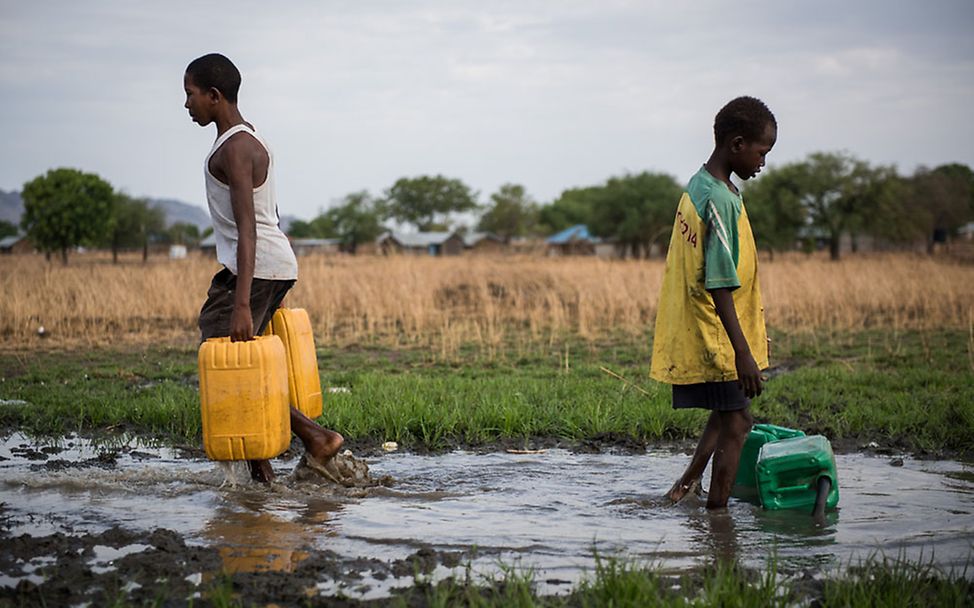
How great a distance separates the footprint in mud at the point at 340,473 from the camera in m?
5.07

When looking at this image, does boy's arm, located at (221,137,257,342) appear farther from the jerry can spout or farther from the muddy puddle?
the jerry can spout

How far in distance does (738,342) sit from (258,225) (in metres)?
2.37

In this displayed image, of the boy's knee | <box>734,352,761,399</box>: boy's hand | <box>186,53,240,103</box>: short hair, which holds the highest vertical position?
<box>186,53,240,103</box>: short hair

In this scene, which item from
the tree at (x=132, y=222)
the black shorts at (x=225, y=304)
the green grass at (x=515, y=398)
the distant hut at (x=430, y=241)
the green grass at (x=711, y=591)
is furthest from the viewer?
the distant hut at (x=430, y=241)

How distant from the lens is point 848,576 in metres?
3.39

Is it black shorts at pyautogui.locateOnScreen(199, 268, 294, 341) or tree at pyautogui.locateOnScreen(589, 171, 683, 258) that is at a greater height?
tree at pyautogui.locateOnScreen(589, 171, 683, 258)

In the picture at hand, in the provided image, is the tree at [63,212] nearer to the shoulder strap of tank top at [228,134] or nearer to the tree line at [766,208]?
the tree line at [766,208]

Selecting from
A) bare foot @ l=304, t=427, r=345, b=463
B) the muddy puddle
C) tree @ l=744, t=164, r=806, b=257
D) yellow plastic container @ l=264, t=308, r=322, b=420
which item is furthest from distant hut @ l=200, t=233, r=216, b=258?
bare foot @ l=304, t=427, r=345, b=463

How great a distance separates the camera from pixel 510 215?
120000 mm

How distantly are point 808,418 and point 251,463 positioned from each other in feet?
13.4

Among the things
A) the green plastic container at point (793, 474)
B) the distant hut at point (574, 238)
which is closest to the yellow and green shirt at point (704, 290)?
the green plastic container at point (793, 474)

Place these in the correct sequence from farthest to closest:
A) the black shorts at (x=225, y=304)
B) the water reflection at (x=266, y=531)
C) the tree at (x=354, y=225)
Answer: the tree at (x=354, y=225), the black shorts at (x=225, y=304), the water reflection at (x=266, y=531)

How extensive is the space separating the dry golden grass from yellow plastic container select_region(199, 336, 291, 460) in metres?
6.55

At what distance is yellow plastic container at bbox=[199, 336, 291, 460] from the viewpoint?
442 cm
